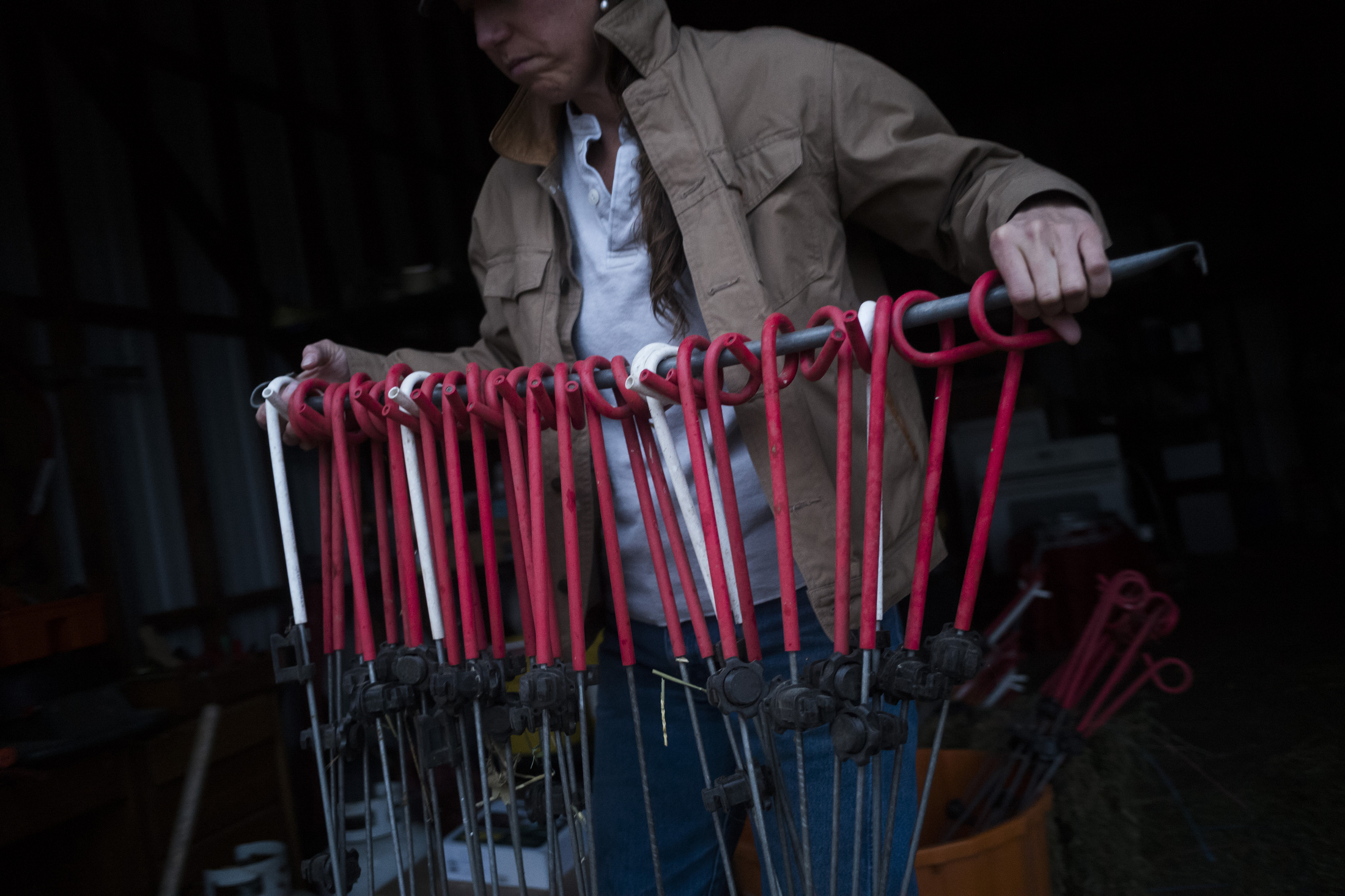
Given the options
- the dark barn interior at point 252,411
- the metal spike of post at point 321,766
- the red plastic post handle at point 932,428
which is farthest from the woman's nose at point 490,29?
the dark barn interior at point 252,411

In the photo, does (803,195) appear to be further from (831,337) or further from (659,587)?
(659,587)

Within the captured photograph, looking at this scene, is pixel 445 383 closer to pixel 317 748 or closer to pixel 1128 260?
pixel 317 748

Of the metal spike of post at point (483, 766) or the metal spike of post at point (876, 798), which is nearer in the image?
the metal spike of post at point (876, 798)

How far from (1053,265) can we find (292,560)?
917 millimetres

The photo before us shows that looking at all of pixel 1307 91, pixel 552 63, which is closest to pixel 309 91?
pixel 552 63

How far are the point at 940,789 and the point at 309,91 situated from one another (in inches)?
179

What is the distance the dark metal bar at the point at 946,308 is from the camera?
0.79 m

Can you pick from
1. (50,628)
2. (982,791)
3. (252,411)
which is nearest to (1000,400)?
(982,791)

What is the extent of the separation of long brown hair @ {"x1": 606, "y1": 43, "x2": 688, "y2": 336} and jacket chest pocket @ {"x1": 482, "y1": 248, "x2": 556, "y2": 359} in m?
0.17

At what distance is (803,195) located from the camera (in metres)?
1.14

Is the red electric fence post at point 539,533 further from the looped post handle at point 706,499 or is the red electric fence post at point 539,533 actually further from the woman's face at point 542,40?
the woman's face at point 542,40

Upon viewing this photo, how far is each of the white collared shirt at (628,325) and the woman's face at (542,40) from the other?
0.10 metres

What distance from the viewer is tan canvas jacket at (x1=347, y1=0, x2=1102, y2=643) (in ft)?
3.56

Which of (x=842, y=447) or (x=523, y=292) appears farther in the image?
(x=523, y=292)
